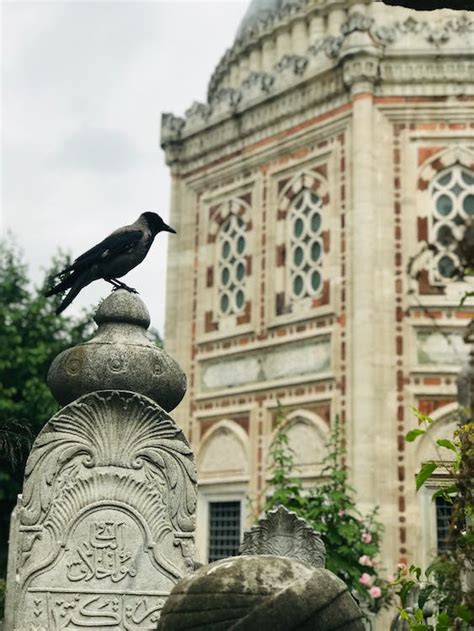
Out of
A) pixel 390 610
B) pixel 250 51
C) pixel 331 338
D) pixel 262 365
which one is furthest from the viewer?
pixel 250 51

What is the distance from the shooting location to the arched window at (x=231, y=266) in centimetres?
1873

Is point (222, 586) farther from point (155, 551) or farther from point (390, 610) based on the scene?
point (390, 610)

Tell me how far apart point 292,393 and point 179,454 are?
11656 millimetres

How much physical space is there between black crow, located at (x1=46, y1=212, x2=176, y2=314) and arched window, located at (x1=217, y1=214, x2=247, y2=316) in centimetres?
1255

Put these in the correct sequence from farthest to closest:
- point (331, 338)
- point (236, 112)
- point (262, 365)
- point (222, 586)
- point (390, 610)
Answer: point (236, 112) < point (262, 365) < point (331, 338) < point (390, 610) < point (222, 586)

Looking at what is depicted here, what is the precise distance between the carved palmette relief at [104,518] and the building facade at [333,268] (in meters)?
10.3

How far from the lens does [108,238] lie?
5910 mm

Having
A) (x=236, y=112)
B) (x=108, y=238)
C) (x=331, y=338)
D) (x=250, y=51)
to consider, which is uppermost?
(x=250, y=51)

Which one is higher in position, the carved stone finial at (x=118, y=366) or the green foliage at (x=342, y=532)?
the carved stone finial at (x=118, y=366)

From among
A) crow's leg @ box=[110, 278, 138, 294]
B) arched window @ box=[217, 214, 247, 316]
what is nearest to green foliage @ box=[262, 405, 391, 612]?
arched window @ box=[217, 214, 247, 316]

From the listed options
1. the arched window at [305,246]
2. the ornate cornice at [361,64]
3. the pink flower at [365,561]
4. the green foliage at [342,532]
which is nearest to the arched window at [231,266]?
the arched window at [305,246]

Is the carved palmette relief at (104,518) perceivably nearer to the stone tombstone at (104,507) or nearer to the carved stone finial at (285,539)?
the stone tombstone at (104,507)

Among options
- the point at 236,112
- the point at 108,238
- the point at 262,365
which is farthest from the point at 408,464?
the point at 108,238

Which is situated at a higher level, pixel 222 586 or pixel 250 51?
pixel 250 51
